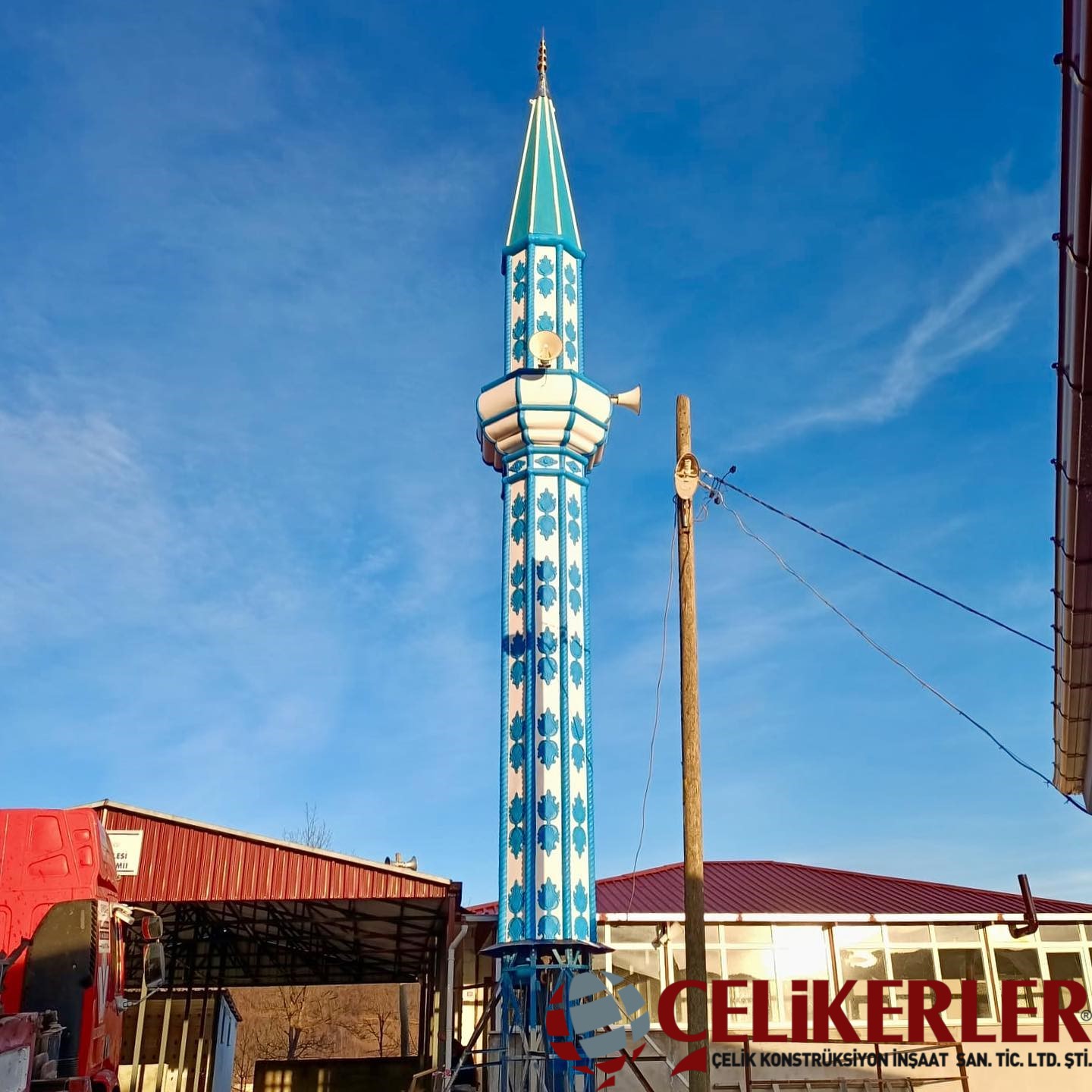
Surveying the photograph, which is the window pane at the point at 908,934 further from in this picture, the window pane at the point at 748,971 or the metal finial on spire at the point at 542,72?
the metal finial on spire at the point at 542,72

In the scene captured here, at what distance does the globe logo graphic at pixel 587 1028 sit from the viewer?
17.3 m

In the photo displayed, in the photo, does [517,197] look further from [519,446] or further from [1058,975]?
[1058,975]

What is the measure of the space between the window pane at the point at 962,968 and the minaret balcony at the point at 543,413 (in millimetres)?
12417

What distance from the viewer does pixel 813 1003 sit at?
22.8m

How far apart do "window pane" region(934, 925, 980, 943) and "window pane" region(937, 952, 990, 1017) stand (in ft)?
0.63

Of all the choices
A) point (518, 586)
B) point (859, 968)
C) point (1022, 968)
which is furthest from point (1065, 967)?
point (518, 586)

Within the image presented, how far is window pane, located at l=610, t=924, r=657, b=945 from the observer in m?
23.4

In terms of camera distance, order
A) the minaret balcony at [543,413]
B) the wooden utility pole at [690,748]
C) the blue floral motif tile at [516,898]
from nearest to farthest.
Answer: the wooden utility pole at [690,748] → the blue floral motif tile at [516,898] → the minaret balcony at [543,413]

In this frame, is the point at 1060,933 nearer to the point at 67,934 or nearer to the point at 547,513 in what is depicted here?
the point at 547,513

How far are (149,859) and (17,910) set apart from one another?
1024 cm

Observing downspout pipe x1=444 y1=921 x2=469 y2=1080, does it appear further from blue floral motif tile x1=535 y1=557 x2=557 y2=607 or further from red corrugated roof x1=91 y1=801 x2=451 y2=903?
blue floral motif tile x1=535 y1=557 x2=557 y2=607

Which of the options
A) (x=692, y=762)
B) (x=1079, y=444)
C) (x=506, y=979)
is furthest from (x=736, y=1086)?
(x=1079, y=444)

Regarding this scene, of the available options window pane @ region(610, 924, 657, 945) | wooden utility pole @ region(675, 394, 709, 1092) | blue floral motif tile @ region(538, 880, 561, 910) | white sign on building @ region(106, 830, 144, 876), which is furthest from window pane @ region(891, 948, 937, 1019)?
white sign on building @ region(106, 830, 144, 876)

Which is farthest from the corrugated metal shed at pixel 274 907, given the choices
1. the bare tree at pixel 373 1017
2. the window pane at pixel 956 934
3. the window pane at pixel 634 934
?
the bare tree at pixel 373 1017
